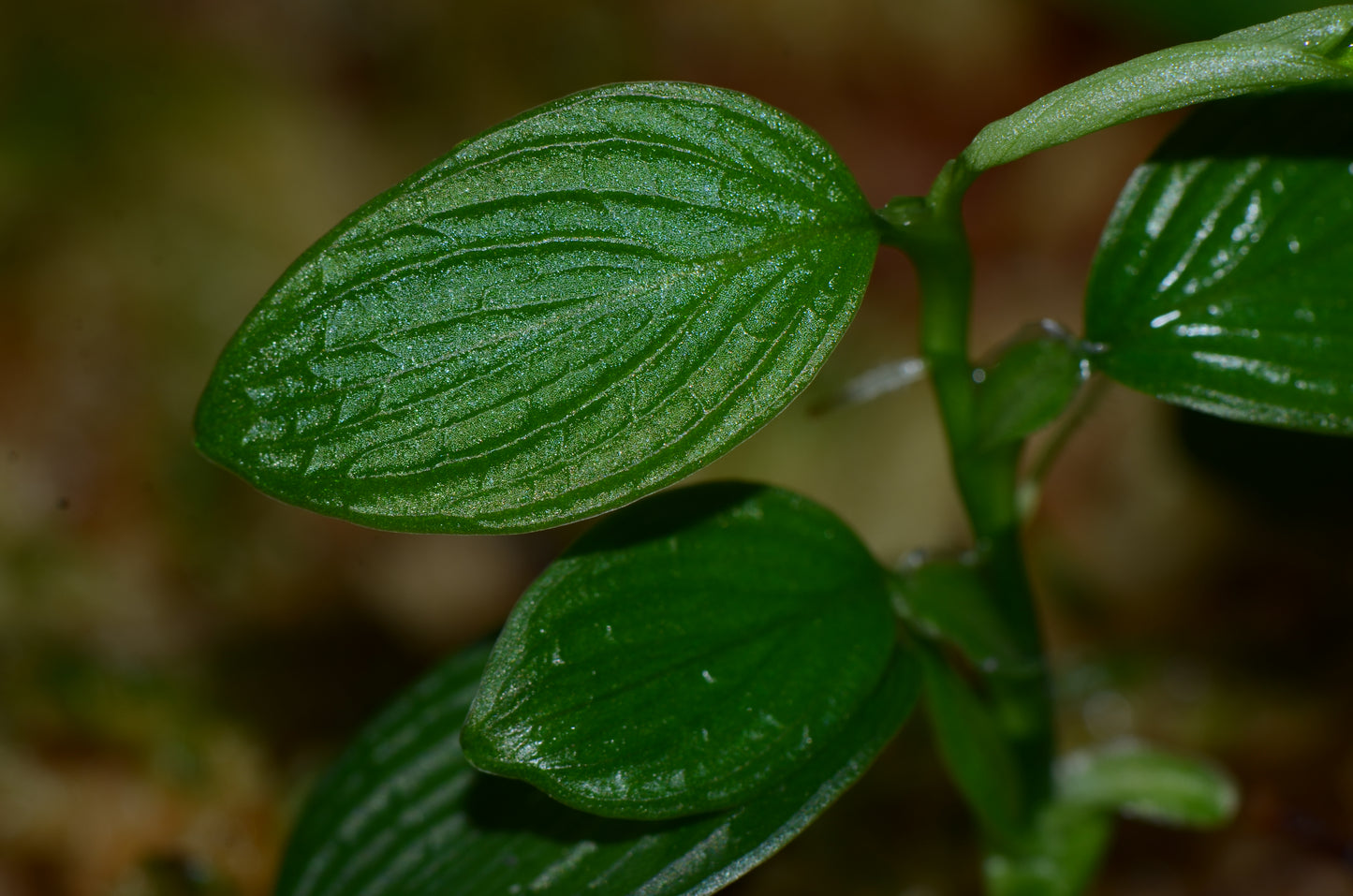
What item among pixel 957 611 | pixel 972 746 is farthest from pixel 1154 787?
→ pixel 957 611

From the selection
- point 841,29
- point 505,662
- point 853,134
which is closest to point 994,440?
point 505,662

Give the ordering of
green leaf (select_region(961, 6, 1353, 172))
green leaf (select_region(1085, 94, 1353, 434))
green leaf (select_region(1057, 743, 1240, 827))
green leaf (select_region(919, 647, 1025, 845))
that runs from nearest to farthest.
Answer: green leaf (select_region(961, 6, 1353, 172)) → green leaf (select_region(1085, 94, 1353, 434)) → green leaf (select_region(919, 647, 1025, 845)) → green leaf (select_region(1057, 743, 1240, 827))

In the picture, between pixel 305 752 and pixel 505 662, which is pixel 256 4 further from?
pixel 505 662

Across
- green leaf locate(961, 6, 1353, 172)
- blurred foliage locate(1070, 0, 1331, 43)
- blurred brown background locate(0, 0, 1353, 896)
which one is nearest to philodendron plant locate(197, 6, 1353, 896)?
green leaf locate(961, 6, 1353, 172)

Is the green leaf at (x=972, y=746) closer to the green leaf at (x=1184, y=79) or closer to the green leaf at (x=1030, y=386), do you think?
the green leaf at (x=1030, y=386)

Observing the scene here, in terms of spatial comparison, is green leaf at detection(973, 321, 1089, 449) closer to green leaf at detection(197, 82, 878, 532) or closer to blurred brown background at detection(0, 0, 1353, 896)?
green leaf at detection(197, 82, 878, 532)

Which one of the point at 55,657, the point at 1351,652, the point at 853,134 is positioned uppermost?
the point at 853,134
